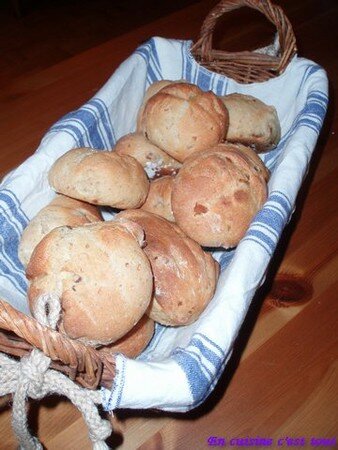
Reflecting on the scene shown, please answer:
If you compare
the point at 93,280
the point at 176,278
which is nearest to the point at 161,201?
the point at 176,278

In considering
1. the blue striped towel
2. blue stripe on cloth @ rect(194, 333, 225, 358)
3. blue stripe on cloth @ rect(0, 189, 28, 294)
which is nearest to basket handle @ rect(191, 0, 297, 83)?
the blue striped towel

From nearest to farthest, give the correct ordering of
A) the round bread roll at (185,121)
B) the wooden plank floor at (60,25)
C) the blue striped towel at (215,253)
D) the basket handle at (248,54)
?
1. the blue striped towel at (215,253)
2. the round bread roll at (185,121)
3. the basket handle at (248,54)
4. the wooden plank floor at (60,25)

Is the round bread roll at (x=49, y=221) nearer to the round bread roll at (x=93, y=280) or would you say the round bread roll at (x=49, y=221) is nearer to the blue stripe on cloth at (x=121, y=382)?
the round bread roll at (x=93, y=280)

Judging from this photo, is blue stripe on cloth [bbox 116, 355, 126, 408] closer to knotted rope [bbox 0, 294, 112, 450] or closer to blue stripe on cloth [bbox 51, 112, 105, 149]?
knotted rope [bbox 0, 294, 112, 450]

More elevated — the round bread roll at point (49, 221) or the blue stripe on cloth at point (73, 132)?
the blue stripe on cloth at point (73, 132)

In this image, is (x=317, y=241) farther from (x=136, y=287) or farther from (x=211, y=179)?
(x=136, y=287)

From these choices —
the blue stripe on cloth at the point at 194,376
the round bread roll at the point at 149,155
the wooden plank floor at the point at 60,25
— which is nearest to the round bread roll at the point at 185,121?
the round bread roll at the point at 149,155
